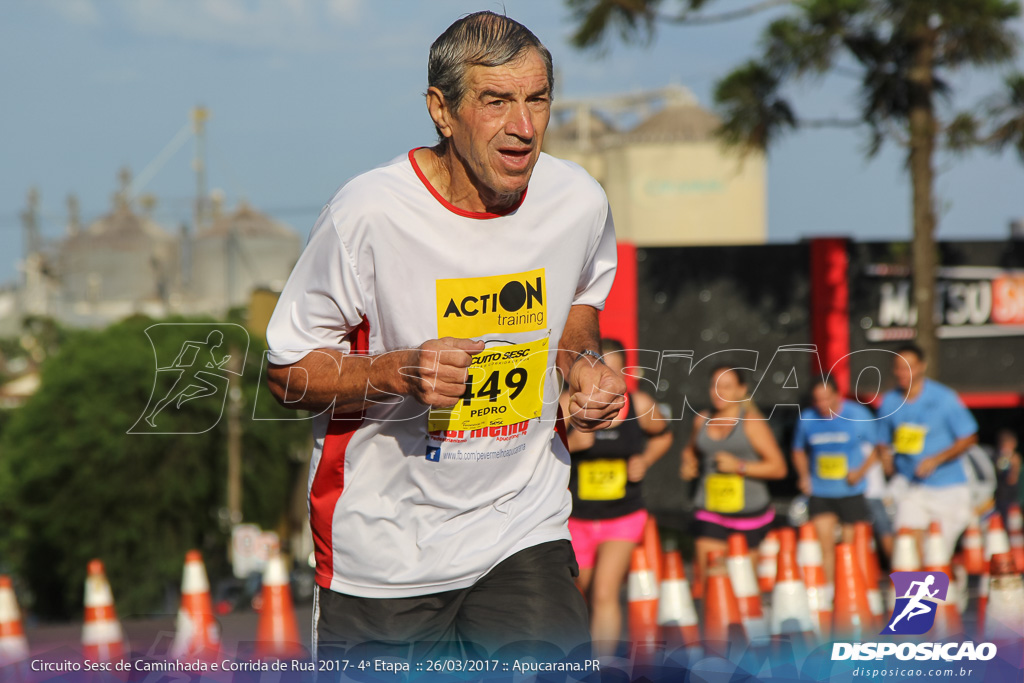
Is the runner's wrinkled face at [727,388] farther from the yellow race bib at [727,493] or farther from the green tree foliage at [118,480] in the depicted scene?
the green tree foliage at [118,480]

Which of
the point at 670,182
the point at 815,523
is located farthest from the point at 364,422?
the point at 670,182

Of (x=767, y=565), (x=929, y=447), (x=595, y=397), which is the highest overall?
(x=595, y=397)

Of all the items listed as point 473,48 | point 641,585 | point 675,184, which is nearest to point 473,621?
point 473,48

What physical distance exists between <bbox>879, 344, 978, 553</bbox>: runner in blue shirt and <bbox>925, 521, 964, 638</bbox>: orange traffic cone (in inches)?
6.6

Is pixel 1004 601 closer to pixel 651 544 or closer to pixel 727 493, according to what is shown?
pixel 727 493

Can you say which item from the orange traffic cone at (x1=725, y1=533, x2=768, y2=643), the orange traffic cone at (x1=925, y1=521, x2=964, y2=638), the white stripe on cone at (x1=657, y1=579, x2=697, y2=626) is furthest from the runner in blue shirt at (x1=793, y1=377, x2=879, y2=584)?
the white stripe on cone at (x1=657, y1=579, x2=697, y2=626)

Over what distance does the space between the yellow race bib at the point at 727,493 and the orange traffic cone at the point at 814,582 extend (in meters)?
0.46

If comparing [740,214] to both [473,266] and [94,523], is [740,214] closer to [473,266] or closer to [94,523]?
[94,523]

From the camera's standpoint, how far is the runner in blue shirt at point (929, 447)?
A: 844cm

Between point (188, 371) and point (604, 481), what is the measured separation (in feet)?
20.1

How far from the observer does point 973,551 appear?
9844mm

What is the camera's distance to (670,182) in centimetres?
5159

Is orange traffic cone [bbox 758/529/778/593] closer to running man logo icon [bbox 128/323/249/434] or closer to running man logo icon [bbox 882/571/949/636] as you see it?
running man logo icon [bbox 128/323/249/434]

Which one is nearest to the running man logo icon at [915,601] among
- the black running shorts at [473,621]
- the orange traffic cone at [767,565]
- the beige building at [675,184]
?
the black running shorts at [473,621]
